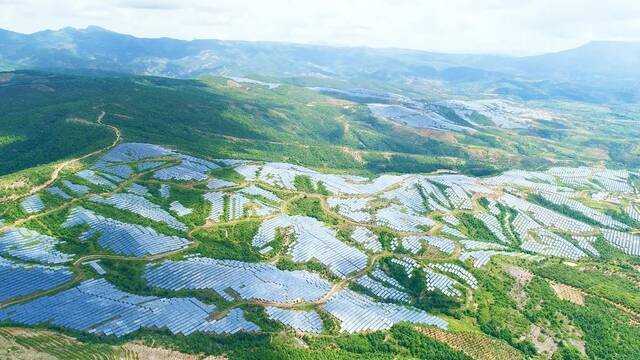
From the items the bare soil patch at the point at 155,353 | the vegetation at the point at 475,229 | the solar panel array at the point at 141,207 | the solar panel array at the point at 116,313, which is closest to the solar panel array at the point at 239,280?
the solar panel array at the point at 116,313

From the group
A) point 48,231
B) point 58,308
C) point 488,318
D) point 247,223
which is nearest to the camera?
point 58,308

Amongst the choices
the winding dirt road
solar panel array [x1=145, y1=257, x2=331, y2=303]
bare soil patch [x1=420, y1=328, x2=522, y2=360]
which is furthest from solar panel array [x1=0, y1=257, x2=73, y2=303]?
bare soil patch [x1=420, y1=328, x2=522, y2=360]

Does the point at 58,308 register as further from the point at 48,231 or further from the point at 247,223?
the point at 247,223

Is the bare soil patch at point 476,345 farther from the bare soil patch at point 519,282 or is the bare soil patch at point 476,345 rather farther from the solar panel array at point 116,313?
the solar panel array at point 116,313

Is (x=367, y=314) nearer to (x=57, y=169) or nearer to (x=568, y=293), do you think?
(x=568, y=293)

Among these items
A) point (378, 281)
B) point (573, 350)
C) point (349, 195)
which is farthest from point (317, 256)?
point (573, 350)

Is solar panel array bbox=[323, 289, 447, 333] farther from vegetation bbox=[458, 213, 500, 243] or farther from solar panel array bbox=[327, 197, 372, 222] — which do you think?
vegetation bbox=[458, 213, 500, 243]

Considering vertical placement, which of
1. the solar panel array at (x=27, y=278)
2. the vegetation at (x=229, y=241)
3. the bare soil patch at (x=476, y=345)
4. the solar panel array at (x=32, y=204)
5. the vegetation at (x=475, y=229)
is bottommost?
the vegetation at (x=475, y=229)

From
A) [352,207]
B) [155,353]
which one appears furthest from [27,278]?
[352,207]
